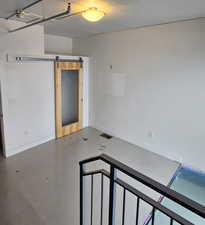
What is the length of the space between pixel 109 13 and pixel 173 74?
1.79 metres

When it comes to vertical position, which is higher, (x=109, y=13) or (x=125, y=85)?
(x=109, y=13)

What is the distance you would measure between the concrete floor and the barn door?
0.39m

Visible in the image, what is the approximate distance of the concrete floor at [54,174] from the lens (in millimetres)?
2506

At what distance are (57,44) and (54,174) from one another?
13.1ft

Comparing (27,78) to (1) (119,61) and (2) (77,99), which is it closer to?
(2) (77,99)

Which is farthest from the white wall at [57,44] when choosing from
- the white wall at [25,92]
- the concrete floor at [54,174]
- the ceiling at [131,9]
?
the concrete floor at [54,174]

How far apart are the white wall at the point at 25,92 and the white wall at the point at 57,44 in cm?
118

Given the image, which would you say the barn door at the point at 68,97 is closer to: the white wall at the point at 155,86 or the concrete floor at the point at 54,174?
the concrete floor at the point at 54,174

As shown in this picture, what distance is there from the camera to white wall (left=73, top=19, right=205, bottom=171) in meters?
3.59

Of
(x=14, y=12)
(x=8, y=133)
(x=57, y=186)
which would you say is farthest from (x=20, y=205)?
(x=14, y=12)

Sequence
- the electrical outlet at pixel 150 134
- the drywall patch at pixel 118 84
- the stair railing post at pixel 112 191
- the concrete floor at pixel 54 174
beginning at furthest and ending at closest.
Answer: the drywall patch at pixel 118 84 → the electrical outlet at pixel 150 134 → the concrete floor at pixel 54 174 → the stair railing post at pixel 112 191

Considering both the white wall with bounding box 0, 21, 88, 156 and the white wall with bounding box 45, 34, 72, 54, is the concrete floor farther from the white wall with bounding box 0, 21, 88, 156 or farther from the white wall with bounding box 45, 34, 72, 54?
the white wall with bounding box 45, 34, 72, 54

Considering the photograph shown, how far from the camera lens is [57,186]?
123 inches

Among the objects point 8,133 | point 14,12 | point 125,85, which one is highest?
point 14,12
